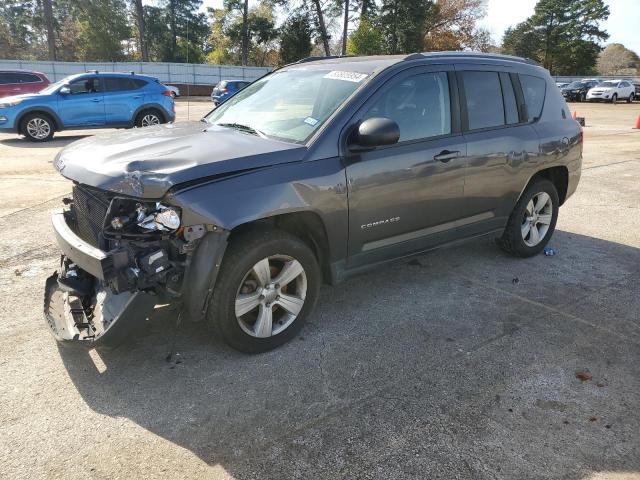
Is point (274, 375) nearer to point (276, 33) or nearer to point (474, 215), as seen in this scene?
point (474, 215)

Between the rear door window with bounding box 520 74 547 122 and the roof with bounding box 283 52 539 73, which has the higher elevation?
the roof with bounding box 283 52 539 73

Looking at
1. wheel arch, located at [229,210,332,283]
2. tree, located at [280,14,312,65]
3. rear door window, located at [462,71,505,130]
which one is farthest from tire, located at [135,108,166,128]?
tree, located at [280,14,312,65]

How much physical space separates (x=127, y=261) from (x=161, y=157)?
25.8 inches

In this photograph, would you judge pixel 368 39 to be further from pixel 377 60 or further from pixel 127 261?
pixel 127 261

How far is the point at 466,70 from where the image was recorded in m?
4.34

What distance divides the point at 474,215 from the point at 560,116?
1715 millimetres

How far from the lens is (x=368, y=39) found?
47875 mm

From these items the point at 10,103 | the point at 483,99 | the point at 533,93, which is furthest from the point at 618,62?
the point at 483,99

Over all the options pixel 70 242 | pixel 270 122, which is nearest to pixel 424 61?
pixel 270 122

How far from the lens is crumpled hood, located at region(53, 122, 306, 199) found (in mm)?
2871

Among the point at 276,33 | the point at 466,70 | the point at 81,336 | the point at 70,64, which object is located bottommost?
the point at 81,336

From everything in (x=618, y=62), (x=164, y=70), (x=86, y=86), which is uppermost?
(x=618, y=62)

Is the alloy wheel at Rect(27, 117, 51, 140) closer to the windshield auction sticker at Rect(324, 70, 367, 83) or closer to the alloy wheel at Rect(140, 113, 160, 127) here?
the alloy wheel at Rect(140, 113, 160, 127)

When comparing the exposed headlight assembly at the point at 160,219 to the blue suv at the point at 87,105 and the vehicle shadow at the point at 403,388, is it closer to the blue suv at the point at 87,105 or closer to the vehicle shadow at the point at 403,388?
the vehicle shadow at the point at 403,388
